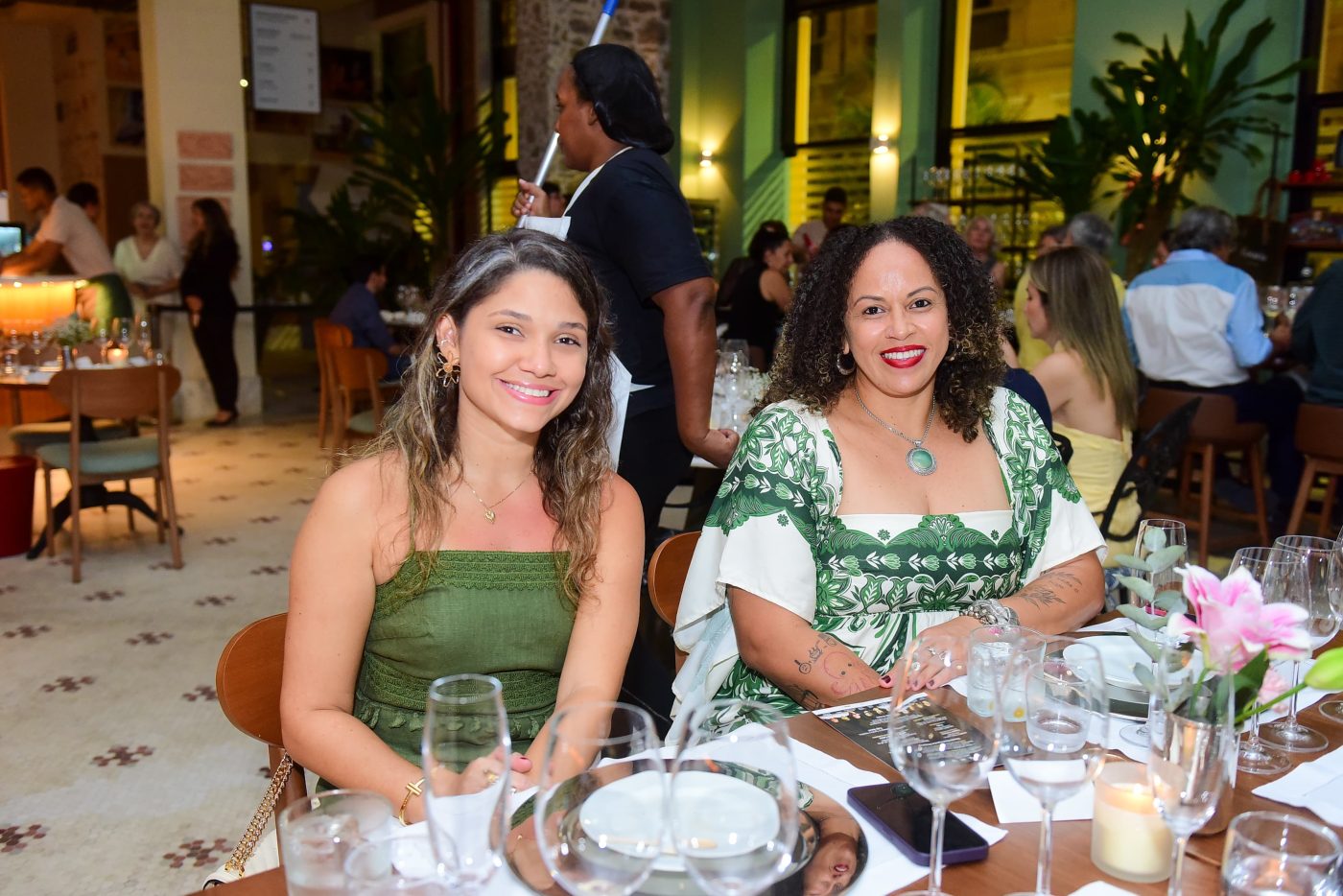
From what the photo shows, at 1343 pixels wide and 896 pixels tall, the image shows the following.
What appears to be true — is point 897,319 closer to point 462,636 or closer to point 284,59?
point 462,636

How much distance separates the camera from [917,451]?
2041 millimetres

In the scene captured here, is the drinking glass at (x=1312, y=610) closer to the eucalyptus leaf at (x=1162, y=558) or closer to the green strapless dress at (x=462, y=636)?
the eucalyptus leaf at (x=1162, y=558)

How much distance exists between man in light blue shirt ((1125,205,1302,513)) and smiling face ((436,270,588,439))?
Result: 171 inches

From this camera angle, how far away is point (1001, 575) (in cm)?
201

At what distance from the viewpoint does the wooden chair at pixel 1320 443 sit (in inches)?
174

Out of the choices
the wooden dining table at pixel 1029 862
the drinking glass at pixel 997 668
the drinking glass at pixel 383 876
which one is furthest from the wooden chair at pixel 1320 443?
the drinking glass at pixel 383 876

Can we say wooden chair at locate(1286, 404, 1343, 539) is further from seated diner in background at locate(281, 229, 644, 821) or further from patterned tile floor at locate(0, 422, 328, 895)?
patterned tile floor at locate(0, 422, 328, 895)

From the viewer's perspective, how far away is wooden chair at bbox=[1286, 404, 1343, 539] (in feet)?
14.5

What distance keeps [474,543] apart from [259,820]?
49 cm

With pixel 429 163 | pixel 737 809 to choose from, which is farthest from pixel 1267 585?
pixel 429 163

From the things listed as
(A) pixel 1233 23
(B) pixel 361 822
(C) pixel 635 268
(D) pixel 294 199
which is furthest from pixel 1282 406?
(D) pixel 294 199

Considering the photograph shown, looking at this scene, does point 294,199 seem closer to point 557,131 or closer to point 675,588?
point 557,131

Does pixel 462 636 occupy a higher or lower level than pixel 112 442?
higher

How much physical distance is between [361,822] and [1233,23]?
7744 millimetres
